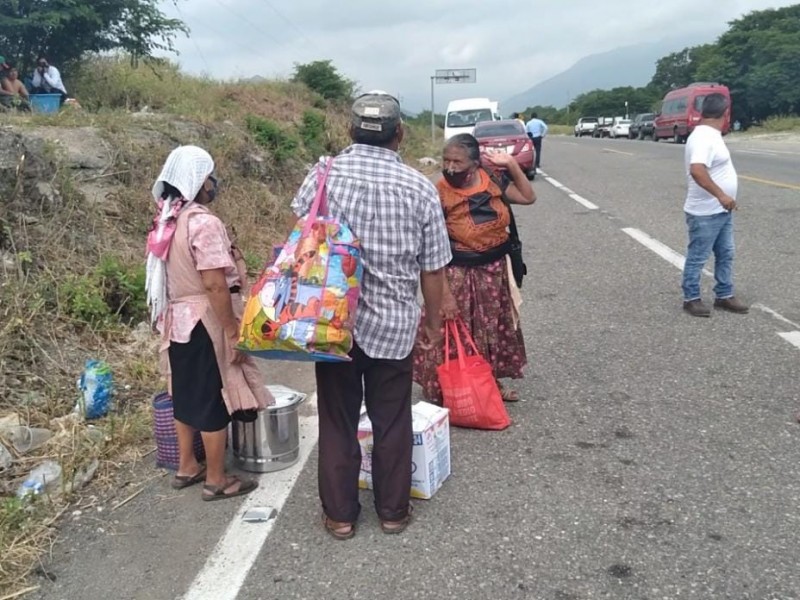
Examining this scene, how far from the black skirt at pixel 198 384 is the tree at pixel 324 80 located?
22923 millimetres

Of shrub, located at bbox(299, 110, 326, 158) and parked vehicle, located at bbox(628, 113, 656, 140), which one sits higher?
shrub, located at bbox(299, 110, 326, 158)

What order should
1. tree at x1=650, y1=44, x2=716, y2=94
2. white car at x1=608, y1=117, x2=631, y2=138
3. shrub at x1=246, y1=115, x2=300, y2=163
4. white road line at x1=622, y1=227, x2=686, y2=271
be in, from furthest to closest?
1. tree at x1=650, y1=44, x2=716, y2=94
2. white car at x1=608, y1=117, x2=631, y2=138
3. shrub at x1=246, y1=115, x2=300, y2=163
4. white road line at x1=622, y1=227, x2=686, y2=271

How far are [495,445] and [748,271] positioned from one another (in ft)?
16.4

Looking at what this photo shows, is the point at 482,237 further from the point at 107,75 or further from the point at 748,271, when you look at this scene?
the point at 107,75

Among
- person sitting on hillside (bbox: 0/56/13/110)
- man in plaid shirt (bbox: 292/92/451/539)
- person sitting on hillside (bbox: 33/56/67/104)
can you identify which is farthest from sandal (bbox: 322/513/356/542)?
person sitting on hillside (bbox: 33/56/67/104)

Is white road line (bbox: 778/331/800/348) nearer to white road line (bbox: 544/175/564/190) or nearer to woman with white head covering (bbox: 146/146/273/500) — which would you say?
woman with white head covering (bbox: 146/146/273/500)

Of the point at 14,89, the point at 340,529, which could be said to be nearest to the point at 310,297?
the point at 340,529

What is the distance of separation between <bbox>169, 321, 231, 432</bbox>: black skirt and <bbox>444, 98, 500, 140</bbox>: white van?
22220 mm

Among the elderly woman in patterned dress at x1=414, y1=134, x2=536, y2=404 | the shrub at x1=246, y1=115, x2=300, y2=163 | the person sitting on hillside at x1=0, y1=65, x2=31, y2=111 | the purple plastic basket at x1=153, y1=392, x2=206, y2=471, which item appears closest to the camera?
the purple plastic basket at x1=153, y1=392, x2=206, y2=471

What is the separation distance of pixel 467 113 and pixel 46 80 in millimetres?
16780

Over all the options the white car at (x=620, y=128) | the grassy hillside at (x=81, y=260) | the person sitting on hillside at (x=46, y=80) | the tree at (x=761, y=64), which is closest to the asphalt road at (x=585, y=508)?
the grassy hillside at (x=81, y=260)

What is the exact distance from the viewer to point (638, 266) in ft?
27.8

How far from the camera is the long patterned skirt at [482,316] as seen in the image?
14.8ft

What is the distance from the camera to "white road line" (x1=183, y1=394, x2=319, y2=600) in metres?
2.99
